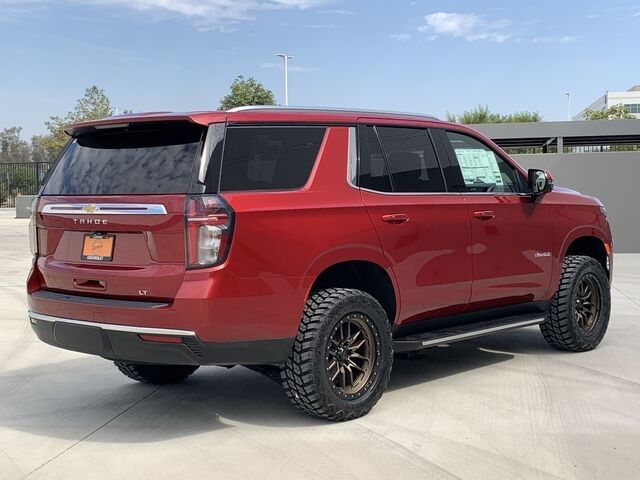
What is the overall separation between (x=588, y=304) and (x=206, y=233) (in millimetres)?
4081

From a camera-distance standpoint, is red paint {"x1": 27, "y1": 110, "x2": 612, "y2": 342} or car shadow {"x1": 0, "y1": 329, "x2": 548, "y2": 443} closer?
red paint {"x1": 27, "y1": 110, "x2": 612, "y2": 342}

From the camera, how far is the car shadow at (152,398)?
4.48 meters

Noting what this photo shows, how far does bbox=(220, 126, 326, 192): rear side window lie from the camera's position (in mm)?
4078

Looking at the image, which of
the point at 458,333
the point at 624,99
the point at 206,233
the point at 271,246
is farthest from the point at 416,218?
the point at 624,99

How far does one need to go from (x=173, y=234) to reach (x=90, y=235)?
655 millimetres

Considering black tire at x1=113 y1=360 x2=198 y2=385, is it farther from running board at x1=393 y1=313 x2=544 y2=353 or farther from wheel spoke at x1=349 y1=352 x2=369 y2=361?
running board at x1=393 y1=313 x2=544 y2=353

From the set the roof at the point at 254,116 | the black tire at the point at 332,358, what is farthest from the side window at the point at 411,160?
the black tire at the point at 332,358

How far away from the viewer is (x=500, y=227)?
217 inches

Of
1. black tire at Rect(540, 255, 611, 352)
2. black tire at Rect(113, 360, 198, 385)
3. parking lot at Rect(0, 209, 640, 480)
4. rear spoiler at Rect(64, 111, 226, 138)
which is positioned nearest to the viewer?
parking lot at Rect(0, 209, 640, 480)

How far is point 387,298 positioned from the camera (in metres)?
4.83

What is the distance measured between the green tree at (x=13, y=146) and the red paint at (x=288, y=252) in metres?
62.6

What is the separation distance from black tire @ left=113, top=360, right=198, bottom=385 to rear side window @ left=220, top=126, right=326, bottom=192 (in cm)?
188

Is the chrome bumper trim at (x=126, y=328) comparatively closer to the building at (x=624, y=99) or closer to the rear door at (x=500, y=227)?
the rear door at (x=500, y=227)

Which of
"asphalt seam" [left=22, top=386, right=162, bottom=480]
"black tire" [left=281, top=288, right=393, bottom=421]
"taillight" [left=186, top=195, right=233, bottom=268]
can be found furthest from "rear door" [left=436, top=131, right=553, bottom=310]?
"asphalt seam" [left=22, top=386, right=162, bottom=480]
